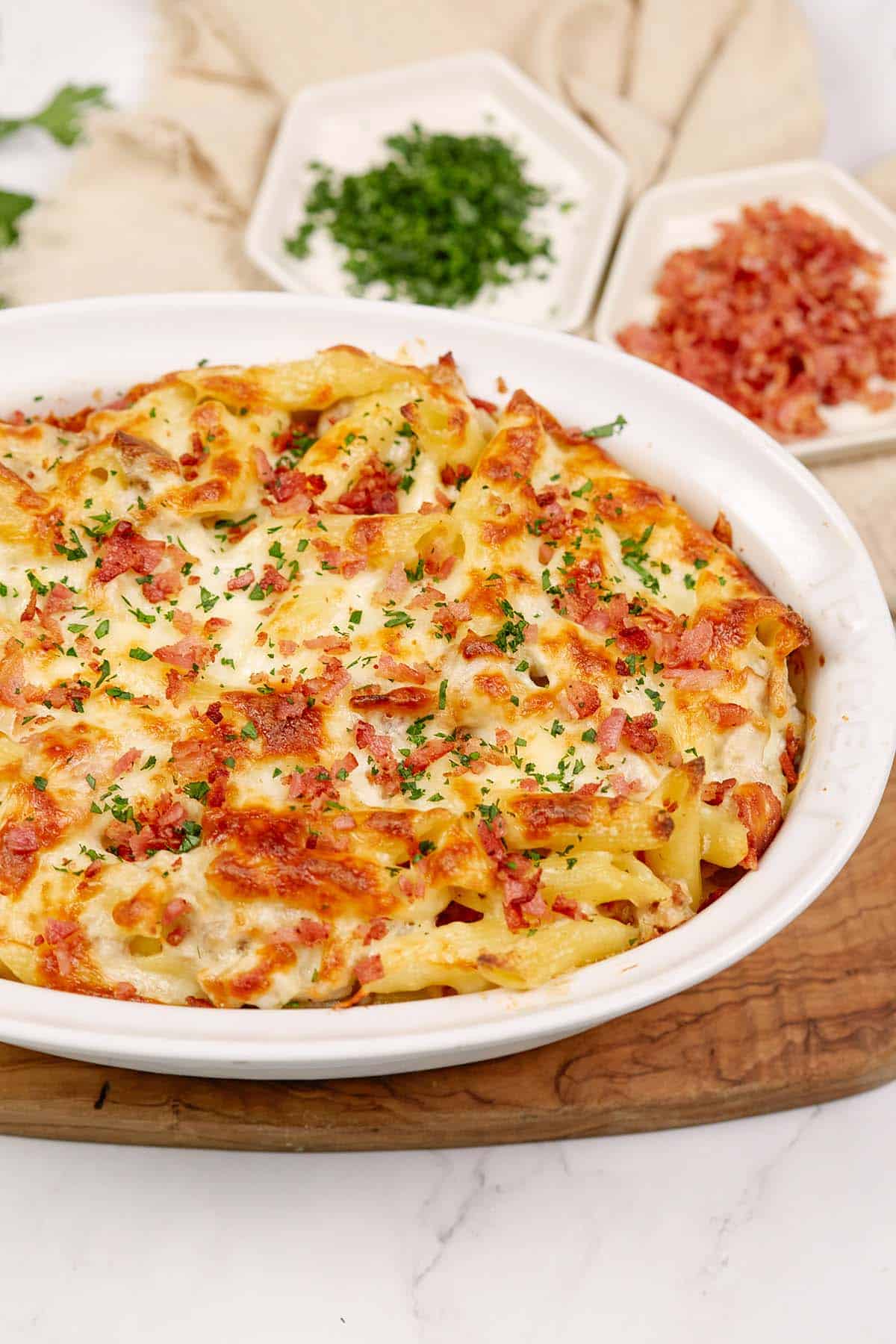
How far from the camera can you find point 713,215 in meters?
5.45

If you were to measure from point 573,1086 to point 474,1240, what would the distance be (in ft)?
1.45

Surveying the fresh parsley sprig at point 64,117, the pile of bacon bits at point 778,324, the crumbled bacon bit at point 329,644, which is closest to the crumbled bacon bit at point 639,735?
the crumbled bacon bit at point 329,644

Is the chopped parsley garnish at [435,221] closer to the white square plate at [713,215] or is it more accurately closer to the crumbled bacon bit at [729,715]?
the white square plate at [713,215]

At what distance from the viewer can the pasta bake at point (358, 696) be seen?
2.70m

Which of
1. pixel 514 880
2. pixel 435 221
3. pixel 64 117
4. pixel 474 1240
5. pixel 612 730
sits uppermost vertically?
pixel 612 730

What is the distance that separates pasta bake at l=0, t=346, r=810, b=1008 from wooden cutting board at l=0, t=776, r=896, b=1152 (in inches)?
18.1

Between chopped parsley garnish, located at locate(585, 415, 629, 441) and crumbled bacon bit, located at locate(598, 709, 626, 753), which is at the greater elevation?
chopped parsley garnish, located at locate(585, 415, 629, 441)

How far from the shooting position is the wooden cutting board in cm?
310

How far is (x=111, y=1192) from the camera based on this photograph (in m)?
3.24

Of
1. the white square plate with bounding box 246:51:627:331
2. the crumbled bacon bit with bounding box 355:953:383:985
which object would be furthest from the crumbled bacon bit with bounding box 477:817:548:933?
the white square plate with bounding box 246:51:627:331

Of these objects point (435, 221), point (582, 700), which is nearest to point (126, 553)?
point (582, 700)

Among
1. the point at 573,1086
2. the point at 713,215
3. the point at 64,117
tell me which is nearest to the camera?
the point at 573,1086

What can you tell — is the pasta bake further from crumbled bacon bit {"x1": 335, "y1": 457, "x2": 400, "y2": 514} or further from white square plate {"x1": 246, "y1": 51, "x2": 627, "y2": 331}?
white square plate {"x1": 246, "y1": 51, "x2": 627, "y2": 331}

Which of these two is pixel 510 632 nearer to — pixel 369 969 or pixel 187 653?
pixel 187 653
